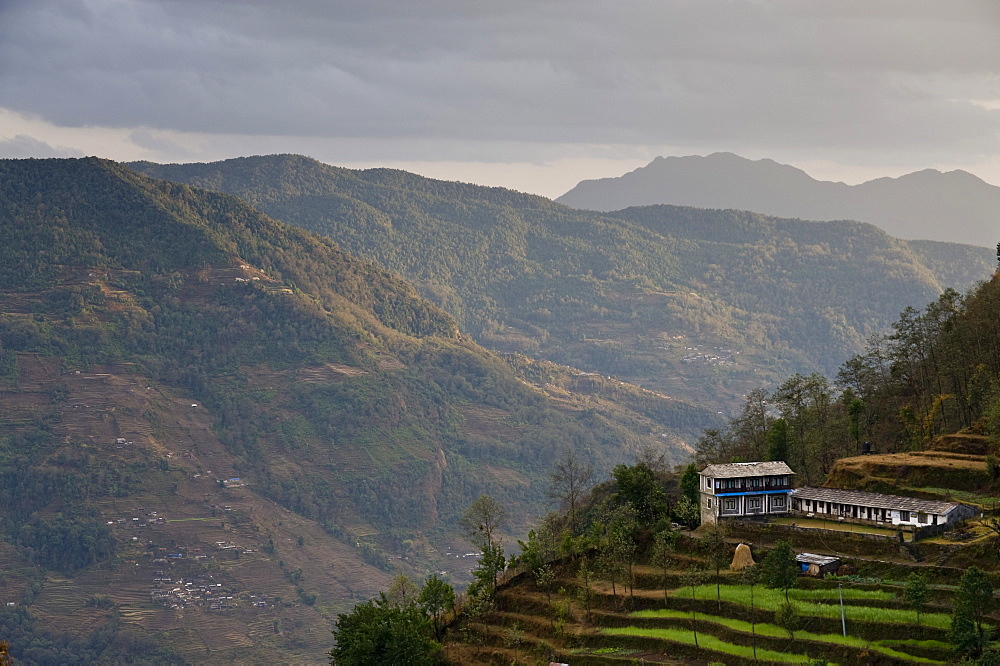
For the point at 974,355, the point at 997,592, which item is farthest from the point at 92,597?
the point at 997,592

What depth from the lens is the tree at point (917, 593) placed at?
194 feet

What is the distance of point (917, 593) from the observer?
58.9 meters

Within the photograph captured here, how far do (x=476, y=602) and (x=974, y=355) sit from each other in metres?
39.5

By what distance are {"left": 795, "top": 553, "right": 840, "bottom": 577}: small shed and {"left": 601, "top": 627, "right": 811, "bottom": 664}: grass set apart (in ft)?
20.6

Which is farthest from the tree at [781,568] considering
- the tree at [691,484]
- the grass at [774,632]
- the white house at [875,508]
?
the tree at [691,484]

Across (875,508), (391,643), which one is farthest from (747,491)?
(391,643)

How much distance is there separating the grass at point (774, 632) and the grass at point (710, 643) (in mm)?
852

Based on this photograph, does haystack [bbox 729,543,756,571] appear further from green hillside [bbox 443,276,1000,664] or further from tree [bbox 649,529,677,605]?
tree [bbox 649,529,677,605]

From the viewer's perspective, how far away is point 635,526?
264 feet

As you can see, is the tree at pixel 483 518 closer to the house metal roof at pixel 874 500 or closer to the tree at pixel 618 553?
the tree at pixel 618 553

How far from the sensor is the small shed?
67.1m

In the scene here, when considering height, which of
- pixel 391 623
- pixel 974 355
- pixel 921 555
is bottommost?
pixel 391 623

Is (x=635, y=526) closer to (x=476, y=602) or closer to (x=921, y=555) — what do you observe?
(x=476, y=602)

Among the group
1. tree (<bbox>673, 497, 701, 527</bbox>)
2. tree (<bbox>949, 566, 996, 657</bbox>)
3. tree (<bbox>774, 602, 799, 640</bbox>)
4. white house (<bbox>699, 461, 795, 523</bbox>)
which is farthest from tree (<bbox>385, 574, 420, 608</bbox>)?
tree (<bbox>949, 566, 996, 657</bbox>)
